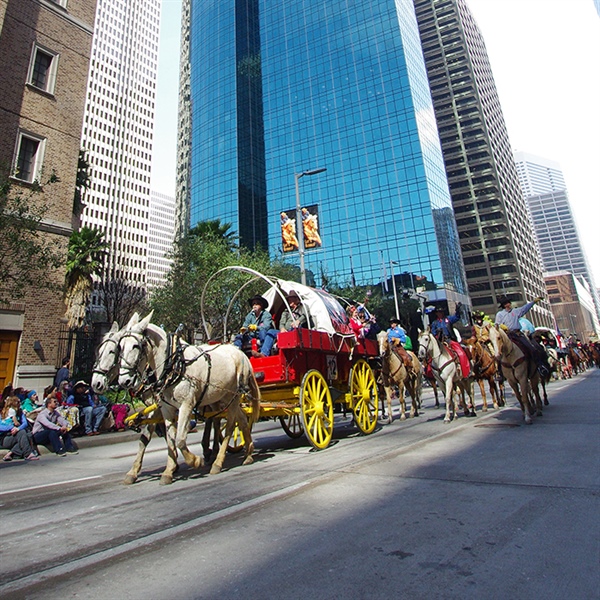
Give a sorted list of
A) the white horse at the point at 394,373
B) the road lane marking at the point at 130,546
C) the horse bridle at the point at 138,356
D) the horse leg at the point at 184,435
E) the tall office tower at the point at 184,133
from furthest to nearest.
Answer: the tall office tower at the point at 184,133
the white horse at the point at 394,373
the horse leg at the point at 184,435
the horse bridle at the point at 138,356
the road lane marking at the point at 130,546

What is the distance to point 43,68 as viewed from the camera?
1881 cm

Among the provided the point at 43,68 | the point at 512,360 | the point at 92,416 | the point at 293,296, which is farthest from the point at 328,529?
the point at 43,68

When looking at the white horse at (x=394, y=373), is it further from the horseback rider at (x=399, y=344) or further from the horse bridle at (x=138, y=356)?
the horse bridle at (x=138, y=356)

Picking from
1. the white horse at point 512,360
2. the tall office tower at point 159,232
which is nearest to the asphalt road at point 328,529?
the white horse at point 512,360

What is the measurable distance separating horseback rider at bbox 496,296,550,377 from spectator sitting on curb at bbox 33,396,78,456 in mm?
12042

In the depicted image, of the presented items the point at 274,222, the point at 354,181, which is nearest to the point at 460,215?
the point at 354,181

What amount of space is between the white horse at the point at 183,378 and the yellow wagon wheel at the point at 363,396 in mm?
3052

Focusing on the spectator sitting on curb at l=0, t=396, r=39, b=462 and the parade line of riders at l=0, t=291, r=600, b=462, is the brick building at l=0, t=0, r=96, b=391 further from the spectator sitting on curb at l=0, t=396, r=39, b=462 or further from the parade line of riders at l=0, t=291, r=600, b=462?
the spectator sitting on curb at l=0, t=396, r=39, b=462

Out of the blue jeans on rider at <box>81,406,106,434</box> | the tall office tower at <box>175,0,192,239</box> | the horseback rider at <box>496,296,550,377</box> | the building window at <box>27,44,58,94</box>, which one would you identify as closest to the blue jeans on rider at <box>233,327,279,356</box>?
the horseback rider at <box>496,296,550,377</box>

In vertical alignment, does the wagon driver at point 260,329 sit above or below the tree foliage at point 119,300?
below

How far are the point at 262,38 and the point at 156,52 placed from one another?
3060 inches

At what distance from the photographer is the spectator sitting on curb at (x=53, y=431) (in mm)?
10242

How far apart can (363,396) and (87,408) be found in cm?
955

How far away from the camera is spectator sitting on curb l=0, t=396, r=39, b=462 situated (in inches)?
386
